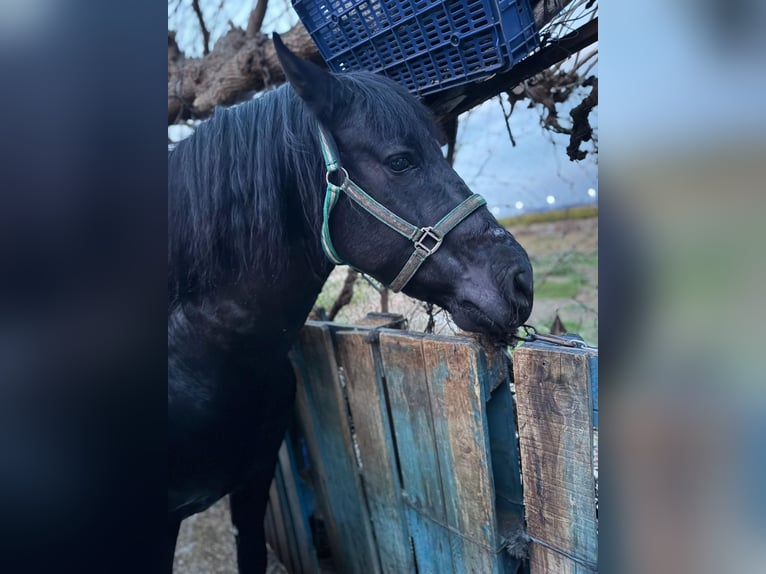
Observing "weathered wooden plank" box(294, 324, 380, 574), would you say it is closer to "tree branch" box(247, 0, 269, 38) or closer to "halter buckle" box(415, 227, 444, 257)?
"halter buckle" box(415, 227, 444, 257)

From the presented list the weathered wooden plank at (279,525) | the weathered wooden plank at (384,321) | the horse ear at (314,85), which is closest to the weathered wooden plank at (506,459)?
the weathered wooden plank at (384,321)

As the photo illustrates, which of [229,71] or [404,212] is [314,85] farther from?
[229,71]

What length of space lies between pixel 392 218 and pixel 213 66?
2.55 m

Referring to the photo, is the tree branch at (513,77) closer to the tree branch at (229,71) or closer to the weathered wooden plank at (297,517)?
the tree branch at (229,71)

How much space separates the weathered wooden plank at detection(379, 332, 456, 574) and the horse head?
8.0 inches

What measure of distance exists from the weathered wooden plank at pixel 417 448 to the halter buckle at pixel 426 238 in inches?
10.4

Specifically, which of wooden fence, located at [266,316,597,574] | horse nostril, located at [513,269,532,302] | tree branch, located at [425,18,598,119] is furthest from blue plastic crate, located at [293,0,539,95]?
wooden fence, located at [266,316,597,574]

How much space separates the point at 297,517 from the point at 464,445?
1401 mm

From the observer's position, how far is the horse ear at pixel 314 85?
1134mm

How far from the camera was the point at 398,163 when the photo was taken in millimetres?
1246

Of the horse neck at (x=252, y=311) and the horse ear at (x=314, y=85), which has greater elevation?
the horse ear at (x=314, y=85)
